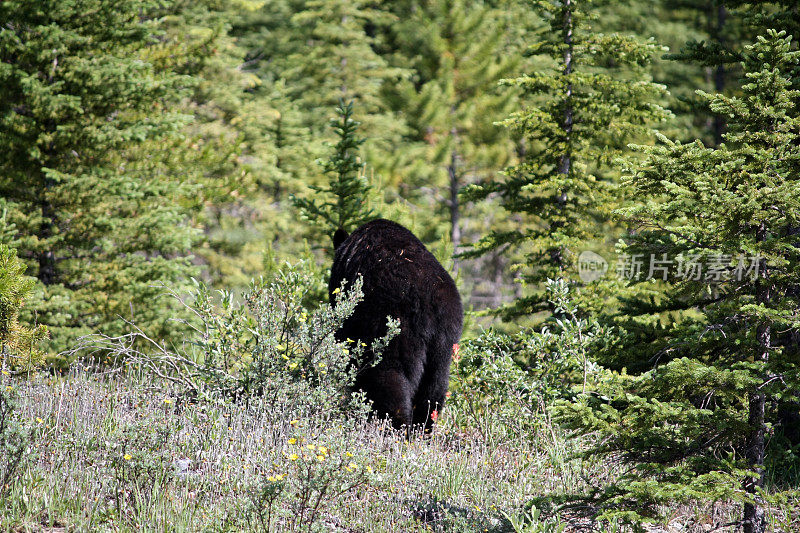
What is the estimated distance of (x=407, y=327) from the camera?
18.8ft

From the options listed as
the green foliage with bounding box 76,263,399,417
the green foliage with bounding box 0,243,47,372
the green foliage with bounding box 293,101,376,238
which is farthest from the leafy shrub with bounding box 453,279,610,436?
the green foliage with bounding box 0,243,47,372

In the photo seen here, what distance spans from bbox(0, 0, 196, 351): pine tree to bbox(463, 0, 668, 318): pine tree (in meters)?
5.29

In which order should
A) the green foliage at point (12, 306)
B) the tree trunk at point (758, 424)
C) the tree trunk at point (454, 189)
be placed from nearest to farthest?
1. the tree trunk at point (758, 424)
2. the green foliage at point (12, 306)
3. the tree trunk at point (454, 189)

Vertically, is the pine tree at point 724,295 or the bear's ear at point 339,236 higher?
the pine tree at point 724,295

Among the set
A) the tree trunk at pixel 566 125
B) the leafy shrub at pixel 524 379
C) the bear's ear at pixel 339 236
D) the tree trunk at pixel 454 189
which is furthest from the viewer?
the tree trunk at pixel 454 189

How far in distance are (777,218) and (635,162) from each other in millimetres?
1026

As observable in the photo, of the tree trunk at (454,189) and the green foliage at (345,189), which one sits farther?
the tree trunk at (454,189)

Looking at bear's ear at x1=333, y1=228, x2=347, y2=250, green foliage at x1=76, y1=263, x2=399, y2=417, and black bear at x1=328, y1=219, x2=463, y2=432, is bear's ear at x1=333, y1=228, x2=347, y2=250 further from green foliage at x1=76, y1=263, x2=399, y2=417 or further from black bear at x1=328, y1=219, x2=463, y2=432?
green foliage at x1=76, y1=263, x2=399, y2=417

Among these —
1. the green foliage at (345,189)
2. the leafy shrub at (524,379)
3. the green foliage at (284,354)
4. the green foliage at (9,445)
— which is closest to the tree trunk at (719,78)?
the green foliage at (345,189)

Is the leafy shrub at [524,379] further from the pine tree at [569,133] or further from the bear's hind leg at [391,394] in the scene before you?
the pine tree at [569,133]

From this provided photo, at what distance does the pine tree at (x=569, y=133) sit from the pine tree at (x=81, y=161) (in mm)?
5294

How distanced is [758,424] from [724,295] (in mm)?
768

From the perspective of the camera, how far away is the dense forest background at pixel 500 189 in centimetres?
370

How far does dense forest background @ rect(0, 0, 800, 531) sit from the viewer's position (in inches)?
146
